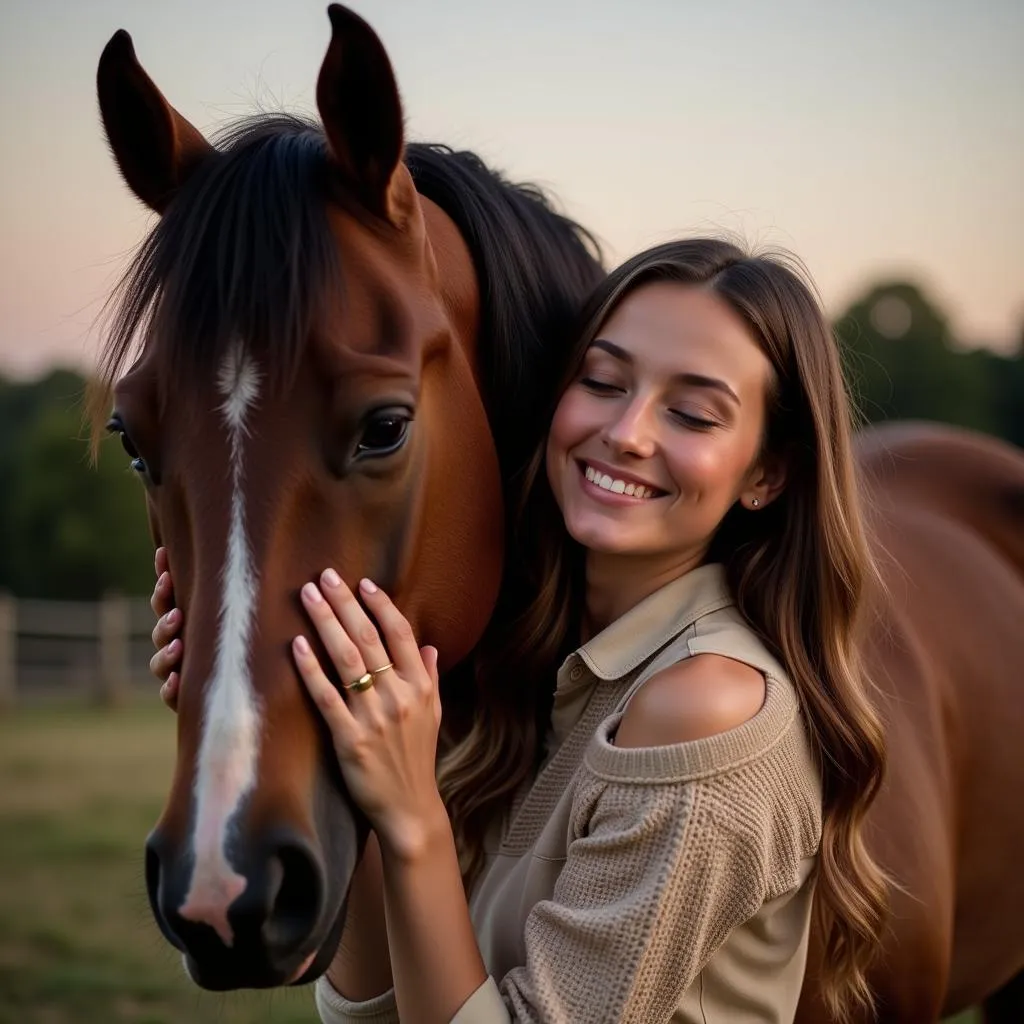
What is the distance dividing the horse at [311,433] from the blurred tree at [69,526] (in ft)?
67.0

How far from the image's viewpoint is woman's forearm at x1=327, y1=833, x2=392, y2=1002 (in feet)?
6.56

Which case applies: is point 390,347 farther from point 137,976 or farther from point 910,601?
point 137,976

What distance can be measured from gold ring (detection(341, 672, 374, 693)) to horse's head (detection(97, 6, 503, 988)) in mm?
69

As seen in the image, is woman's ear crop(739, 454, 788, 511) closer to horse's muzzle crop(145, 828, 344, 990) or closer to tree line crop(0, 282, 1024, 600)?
horse's muzzle crop(145, 828, 344, 990)

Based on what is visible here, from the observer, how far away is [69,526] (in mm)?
21625

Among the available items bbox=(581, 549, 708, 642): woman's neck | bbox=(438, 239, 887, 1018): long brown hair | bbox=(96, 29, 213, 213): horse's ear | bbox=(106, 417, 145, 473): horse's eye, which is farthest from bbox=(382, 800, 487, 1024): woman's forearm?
bbox=(96, 29, 213, 213): horse's ear

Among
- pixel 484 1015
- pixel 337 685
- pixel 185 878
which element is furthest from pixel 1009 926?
pixel 185 878

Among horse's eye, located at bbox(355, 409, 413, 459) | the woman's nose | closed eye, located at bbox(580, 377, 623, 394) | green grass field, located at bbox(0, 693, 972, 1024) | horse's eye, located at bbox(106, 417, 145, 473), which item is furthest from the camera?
green grass field, located at bbox(0, 693, 972, 1024)

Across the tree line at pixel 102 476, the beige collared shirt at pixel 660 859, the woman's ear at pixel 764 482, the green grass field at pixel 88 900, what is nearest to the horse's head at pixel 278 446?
the beige collared shirt at pixel 660 859

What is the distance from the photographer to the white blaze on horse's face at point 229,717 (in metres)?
1.27

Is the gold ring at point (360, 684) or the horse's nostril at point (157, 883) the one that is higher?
the gold ring at point (360, 684)

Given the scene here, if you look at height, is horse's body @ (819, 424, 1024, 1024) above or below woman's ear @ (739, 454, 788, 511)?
below

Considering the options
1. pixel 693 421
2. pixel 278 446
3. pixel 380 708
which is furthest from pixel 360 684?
pixel 693 421

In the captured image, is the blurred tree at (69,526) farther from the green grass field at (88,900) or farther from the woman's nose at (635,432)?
the woman's nose at (635,432)
